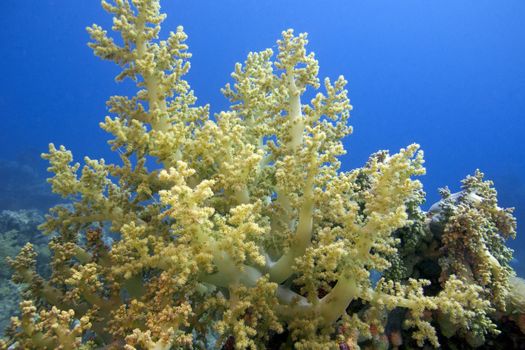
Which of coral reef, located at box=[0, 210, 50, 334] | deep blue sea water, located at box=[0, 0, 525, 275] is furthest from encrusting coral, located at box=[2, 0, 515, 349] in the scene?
deep blue sea water, located at box=[0, 0, 525, 275]

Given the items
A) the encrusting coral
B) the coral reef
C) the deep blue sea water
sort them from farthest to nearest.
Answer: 1. the deep blue sea water
2. the coral reef
3. the encrusting coral

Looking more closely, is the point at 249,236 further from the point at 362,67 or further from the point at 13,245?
the point at 362,67

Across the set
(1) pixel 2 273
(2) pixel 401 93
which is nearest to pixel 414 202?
(1) pixel 2 273

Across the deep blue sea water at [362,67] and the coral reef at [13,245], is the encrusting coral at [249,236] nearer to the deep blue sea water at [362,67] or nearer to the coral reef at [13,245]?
the coral reef at [13,245]

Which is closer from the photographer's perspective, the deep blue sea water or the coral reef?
the coral reef

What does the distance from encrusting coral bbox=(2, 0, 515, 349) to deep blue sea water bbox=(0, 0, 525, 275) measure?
323ft

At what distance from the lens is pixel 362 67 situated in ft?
430

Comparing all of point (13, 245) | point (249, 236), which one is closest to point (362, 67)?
point (13, 245)

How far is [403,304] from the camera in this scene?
122 inches

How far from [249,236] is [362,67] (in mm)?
137433

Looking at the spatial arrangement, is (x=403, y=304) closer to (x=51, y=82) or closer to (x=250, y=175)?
(x=250, y=175)

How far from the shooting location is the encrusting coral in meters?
2.93

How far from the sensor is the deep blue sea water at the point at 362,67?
10812 cm

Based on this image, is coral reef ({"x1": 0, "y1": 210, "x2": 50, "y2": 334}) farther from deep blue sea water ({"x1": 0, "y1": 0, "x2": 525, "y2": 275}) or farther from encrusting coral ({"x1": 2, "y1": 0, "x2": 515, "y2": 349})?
deep blue sea water ({"x1": 0, "y1": 0, "x2": 525, "y2": 275})
